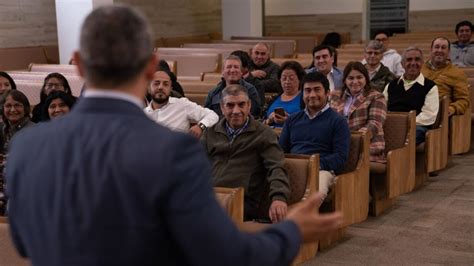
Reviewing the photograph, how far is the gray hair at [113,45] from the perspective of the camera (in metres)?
1.17

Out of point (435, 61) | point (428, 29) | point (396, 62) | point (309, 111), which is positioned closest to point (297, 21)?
point (428, 29)

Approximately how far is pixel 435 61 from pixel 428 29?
8.94 m

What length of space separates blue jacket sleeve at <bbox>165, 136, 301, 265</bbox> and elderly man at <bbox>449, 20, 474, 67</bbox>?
720 centimetres

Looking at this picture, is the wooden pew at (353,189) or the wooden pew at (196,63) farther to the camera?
the wooden pew at (196,63)

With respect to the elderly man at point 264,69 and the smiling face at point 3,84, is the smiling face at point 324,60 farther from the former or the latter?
the smiling face at point 3,84

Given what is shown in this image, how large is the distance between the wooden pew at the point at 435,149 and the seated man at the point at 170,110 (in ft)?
6.22

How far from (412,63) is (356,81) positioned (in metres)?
0.96

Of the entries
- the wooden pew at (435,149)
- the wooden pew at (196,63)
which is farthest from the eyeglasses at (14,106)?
the wooden pew at (196,63)

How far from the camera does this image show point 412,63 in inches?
224

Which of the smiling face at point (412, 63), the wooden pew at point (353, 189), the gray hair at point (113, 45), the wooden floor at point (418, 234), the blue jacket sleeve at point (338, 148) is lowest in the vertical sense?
the wooden floor at point (418, 234)

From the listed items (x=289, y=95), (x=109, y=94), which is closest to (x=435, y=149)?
(x=289, y=95)

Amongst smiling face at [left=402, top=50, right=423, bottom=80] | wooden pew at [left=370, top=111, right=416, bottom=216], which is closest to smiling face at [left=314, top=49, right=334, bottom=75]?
smiling face at [left=402, top=50, right=423, bottom=80]

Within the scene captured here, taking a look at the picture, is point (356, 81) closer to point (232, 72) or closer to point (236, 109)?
point (232, 72)

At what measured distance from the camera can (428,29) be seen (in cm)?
1488
